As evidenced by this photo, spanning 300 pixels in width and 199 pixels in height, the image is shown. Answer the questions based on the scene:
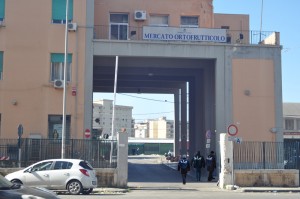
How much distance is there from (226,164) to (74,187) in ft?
27.6

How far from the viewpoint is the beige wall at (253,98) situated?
3000 centimetres

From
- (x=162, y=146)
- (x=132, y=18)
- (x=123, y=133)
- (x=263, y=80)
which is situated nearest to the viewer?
(x=123, y=133)

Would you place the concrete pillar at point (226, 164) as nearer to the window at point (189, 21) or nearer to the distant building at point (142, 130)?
the window at point (189, 21)

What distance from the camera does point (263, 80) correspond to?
30.3 metres

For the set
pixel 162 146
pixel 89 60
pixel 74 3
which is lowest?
pixel 162 146

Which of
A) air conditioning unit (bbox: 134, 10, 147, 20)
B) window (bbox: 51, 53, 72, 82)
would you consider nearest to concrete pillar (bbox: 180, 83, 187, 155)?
air conditioning unit (bbox: 134, 10, 147, 20)

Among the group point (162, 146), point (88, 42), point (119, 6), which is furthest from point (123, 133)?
point (162, 146)

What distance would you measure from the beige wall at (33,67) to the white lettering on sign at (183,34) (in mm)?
4225

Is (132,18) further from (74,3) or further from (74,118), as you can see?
(74,118)

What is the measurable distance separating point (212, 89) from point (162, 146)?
5892cm

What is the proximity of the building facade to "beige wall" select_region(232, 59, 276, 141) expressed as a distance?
0.06 meters

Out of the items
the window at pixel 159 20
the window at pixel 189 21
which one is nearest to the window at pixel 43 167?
the window at pixel 159 20

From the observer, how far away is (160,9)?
34281 mm

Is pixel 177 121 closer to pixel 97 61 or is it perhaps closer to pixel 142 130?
pixel 97 61
